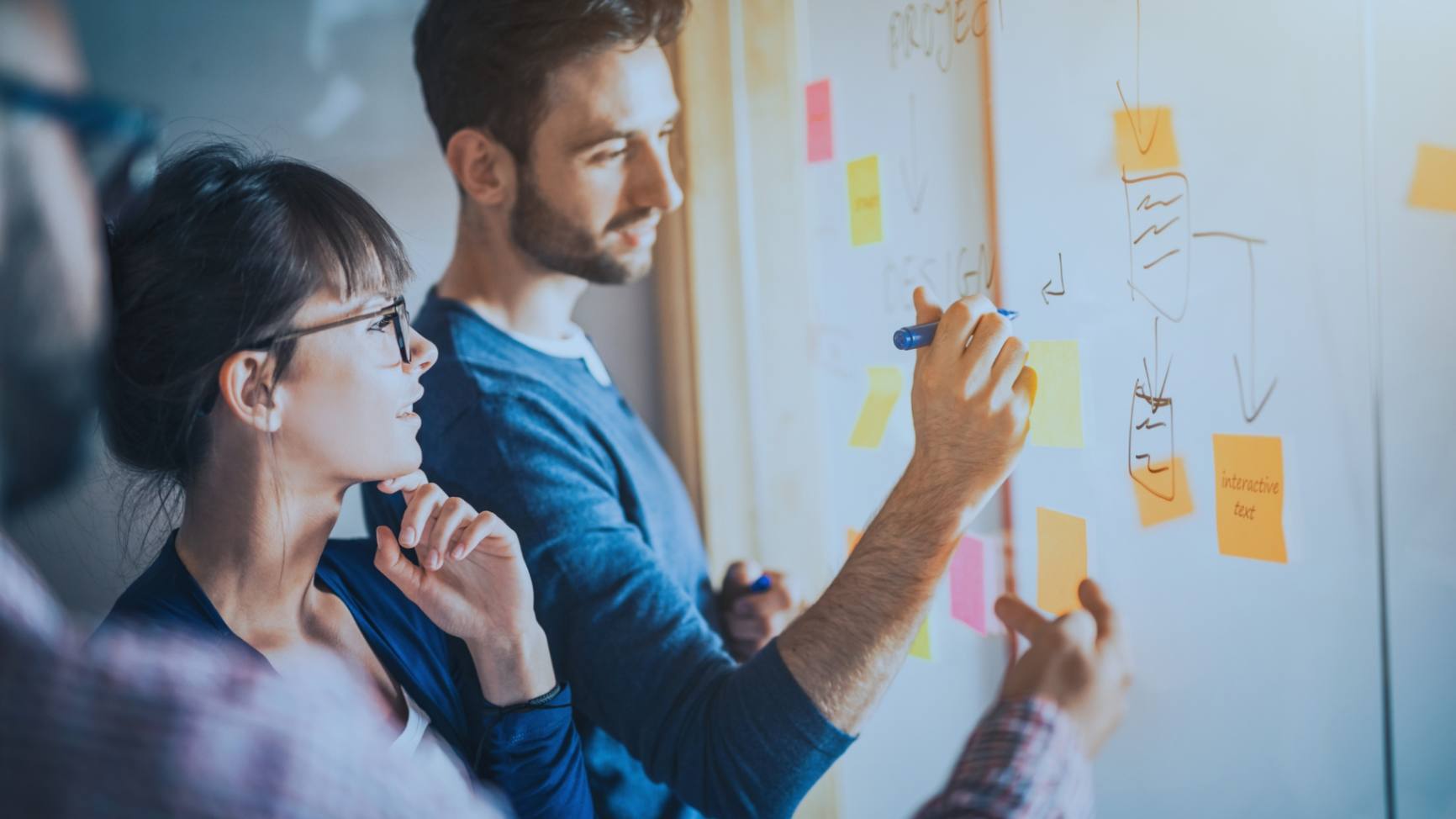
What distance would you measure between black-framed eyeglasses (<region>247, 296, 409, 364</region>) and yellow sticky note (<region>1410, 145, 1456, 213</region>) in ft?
2.80

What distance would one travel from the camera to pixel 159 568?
875mm

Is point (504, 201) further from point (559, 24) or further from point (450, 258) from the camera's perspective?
point (559, 24)

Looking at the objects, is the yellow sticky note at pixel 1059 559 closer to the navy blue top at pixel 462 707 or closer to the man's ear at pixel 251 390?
the navy blue top at pixel 462 707

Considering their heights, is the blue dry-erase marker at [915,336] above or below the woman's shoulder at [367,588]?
above

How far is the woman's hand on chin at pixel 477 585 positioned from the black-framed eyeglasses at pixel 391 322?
0.49 ft

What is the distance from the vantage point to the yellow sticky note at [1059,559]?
2.95 ft

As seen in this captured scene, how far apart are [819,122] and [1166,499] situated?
620 mm

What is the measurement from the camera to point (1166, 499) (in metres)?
0.83

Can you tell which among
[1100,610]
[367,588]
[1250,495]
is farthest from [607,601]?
[1250,495]

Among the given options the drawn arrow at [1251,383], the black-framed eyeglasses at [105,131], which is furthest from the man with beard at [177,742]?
the drawn arrow at [1251,383]

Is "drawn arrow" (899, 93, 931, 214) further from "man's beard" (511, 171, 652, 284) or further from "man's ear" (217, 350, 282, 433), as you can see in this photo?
"man's ear" (217, 350, 282, 433)

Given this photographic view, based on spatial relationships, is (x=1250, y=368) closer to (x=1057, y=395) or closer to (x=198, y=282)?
(x=1057, y=395)

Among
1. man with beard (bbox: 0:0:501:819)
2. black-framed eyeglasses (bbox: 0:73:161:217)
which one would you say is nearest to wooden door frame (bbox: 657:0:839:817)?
black-framed eyeglasses (bbox: 0:73:161:217)

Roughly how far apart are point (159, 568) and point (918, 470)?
702 mm
